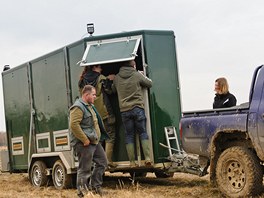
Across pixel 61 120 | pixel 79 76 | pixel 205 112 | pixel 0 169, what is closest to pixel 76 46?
pixel 79 76

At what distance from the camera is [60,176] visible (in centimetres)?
1180

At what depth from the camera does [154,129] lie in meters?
10.6

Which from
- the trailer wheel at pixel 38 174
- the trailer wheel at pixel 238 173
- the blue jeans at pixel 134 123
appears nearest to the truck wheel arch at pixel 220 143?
the trailer wheel at pixel 238 173

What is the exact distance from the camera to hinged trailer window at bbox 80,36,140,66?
10.4 meters

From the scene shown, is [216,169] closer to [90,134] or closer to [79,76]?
[90,134]

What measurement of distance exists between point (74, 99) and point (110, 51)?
1.47 m

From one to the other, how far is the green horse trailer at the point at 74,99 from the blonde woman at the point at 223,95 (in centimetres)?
123

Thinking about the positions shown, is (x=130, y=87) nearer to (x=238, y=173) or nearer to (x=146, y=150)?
(x=146, y=150)

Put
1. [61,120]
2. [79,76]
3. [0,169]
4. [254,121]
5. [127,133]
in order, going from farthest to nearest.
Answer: [0,169] → [61,120] → [79,76] → [127,133] → [254,121]

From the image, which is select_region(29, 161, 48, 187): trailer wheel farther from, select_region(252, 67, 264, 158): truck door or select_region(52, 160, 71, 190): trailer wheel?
select_region(252, 67, 264, 158): truck door

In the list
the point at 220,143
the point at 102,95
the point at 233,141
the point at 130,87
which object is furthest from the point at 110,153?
the point at 233,141

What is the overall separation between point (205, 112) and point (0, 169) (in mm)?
8097

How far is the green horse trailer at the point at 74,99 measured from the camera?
1062 cm

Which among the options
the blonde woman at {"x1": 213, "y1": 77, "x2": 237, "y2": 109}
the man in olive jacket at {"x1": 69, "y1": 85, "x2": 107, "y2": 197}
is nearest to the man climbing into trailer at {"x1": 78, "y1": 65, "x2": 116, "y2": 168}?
the man in olive jacket at {"x1": 69, "y1": 85, "x2": 107, "y2": 197}
